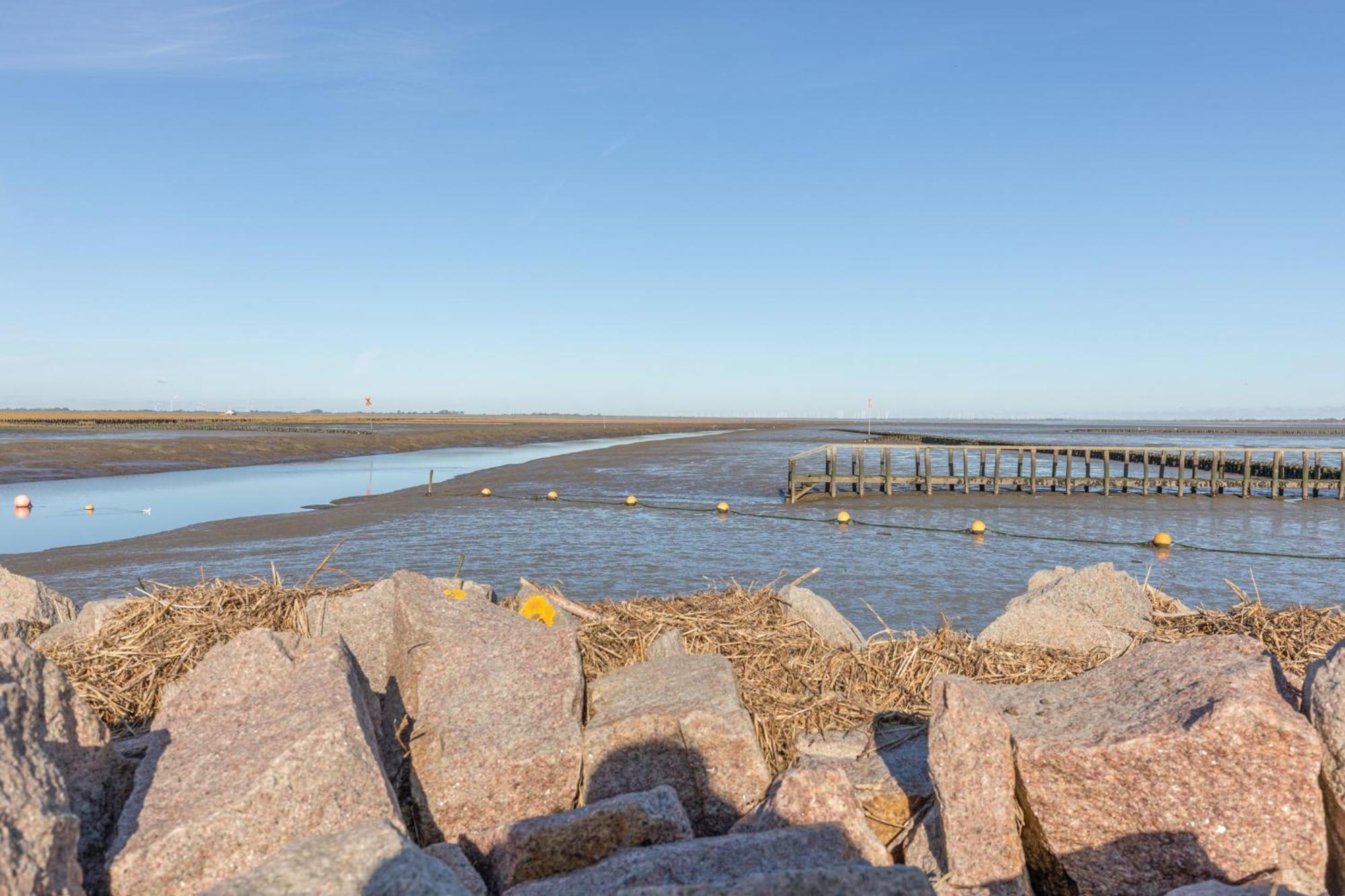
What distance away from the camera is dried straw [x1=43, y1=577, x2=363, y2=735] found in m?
4.34

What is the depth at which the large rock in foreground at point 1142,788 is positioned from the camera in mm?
3066

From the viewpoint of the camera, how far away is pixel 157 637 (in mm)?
4711

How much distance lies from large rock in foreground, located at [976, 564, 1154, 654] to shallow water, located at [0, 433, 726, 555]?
2296 cm

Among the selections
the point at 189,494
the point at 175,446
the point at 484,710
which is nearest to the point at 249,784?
the point at 484,710

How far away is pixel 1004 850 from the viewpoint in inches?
125

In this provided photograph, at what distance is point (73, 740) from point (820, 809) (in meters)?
2.78

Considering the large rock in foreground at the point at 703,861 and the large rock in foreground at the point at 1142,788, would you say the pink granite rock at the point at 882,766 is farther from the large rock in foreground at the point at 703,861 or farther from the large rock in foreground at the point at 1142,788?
the large rock in foreground at the point at 703,861

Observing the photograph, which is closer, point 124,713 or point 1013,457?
point 124,713

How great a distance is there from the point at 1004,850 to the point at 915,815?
0.55 m

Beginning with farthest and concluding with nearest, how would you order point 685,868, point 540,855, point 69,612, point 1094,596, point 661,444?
point 661,444, point 69,612, point 1094,596, point 540,855, point 685,868

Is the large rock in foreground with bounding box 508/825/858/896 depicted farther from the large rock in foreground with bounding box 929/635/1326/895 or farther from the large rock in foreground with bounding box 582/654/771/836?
the large rock in foreground with bounding box 582/654/771/836

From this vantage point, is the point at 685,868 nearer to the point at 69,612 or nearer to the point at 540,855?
the point at 540,855

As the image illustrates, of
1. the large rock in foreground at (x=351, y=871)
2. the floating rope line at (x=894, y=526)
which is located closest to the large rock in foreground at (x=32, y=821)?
the large rock in foreground at (x=351, y=871)

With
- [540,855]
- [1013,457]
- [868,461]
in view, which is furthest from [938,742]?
[1013,457]
